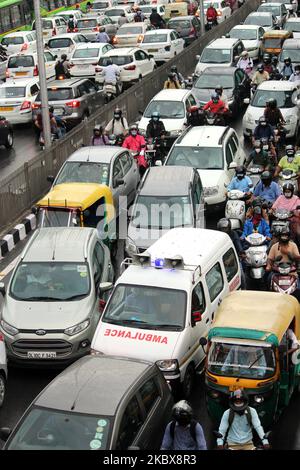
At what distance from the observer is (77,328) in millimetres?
14047

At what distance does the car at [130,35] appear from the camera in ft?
139

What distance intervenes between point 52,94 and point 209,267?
602 inches

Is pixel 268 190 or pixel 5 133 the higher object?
pixel 268 190

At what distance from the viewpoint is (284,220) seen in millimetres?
16828

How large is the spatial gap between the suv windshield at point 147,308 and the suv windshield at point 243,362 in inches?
54.5

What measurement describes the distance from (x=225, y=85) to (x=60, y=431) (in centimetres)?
2015

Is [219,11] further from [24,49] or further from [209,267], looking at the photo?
[209,267]

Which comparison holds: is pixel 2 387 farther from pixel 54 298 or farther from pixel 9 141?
pixel 9 141

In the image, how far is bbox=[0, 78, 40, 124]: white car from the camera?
29.3m

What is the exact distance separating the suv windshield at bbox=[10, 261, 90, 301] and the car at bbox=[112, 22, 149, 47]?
91.1 ft

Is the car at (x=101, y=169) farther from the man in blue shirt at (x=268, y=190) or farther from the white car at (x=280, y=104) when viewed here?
the white car at (x=280, y=104)

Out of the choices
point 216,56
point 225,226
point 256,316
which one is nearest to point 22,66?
point 216,56

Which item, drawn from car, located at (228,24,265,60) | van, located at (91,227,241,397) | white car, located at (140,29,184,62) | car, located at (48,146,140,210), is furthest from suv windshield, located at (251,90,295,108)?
white car, located at (140,29,184,62)
